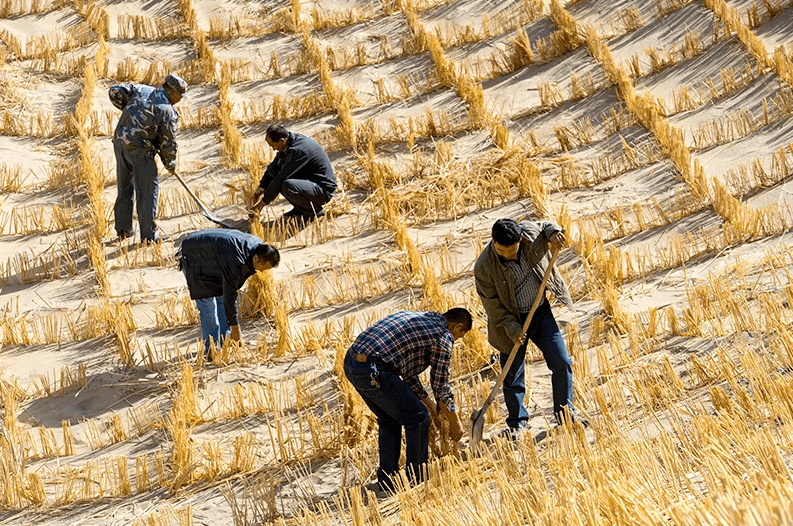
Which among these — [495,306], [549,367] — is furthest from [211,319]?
[549,367]

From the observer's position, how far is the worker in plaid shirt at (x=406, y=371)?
550cm

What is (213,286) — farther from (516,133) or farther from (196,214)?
(516,133)

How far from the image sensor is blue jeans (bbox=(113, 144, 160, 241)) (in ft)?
30.1

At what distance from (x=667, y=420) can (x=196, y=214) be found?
230 inches

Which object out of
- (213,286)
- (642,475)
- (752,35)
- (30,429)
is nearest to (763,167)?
(752,35)

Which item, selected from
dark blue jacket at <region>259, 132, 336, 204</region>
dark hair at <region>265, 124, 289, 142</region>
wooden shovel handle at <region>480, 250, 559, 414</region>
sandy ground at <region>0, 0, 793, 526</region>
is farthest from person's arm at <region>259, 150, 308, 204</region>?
wooden shovel handle at <region>480, 250, 559, 414</region>

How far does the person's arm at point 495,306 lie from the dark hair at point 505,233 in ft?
0.94

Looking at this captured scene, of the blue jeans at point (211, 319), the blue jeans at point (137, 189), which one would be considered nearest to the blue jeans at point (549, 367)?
the blue jeans at point (211, 319)

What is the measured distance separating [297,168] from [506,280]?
3.76 metres

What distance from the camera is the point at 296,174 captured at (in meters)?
9.30

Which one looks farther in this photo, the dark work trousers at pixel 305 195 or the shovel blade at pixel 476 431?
the dark work trousers at pixel 305 195

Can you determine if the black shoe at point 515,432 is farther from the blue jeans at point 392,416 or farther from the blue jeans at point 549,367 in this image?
the blue jeans at point 392,416

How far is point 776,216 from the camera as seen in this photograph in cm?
821

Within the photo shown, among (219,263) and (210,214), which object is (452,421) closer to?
(219,263)
